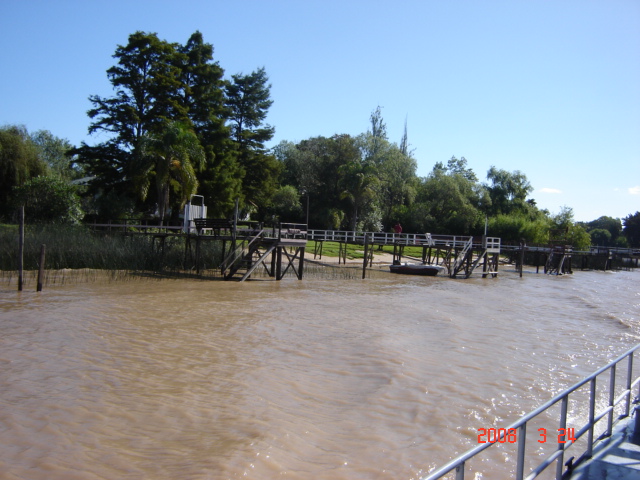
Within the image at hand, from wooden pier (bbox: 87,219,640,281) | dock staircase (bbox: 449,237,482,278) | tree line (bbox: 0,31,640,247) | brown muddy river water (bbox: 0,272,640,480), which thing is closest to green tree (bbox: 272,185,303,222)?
tree line (bbox: 0,31,640,247)

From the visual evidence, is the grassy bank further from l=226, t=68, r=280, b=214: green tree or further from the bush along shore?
l=226, t=68, r=280, b=214: green tree

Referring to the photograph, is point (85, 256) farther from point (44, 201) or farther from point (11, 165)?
point (11, 165)

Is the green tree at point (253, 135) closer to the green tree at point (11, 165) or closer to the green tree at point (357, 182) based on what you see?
the green tree at point (357, 182)

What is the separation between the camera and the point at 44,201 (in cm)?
3081

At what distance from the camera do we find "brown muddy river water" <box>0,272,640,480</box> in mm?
6645

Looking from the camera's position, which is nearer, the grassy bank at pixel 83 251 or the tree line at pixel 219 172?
the grassy bank at pixel 83 251

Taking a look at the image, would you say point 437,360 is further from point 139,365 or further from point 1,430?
point 1,430

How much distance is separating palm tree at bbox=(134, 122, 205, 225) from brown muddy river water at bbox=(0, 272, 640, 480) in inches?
540

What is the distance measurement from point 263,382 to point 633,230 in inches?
4493

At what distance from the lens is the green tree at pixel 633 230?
104000 millimetres

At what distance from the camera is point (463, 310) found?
2000cm

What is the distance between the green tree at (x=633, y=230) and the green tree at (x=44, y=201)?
105751mm

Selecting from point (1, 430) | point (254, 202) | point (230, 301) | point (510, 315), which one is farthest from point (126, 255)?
Result: point (254, 202)

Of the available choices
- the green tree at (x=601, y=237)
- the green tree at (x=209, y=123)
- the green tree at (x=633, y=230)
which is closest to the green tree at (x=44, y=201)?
the green tree at (x=209, y=123)
